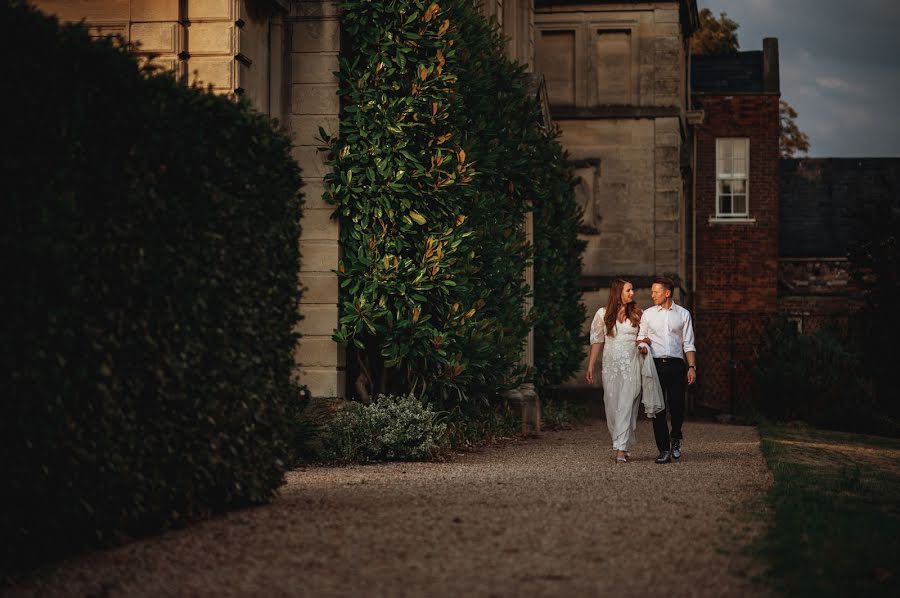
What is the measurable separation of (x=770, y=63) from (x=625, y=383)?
80.0ft

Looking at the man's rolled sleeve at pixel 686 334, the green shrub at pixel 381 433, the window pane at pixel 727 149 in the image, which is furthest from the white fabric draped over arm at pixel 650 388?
the window pane at pixel 727 149

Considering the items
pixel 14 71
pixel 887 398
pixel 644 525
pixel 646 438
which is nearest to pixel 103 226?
pixel 14 71

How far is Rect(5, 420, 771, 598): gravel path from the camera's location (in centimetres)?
553

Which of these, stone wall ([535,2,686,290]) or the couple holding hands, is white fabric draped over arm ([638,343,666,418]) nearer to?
the couple holding hands

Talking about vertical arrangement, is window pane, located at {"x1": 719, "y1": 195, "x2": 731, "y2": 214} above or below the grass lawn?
above

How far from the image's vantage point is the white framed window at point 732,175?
34.0 m

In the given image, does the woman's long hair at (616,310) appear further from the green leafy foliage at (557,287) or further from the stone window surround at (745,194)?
the stone window surround at (745,194)

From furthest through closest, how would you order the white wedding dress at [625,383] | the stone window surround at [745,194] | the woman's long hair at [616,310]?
1. the stone window surround at [745,194]
2. the woman's long hair at [616,310]
3. the white wedding dress at [625,383]

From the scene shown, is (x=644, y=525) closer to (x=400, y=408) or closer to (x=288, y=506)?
(x=288, y=506)

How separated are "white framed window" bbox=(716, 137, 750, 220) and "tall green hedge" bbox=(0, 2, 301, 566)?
2726cm

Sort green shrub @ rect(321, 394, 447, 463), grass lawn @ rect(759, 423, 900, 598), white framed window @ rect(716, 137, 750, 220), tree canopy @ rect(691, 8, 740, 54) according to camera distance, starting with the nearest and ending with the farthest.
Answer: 1. grass lawn @ rect(759, 423, 900, 598)
2. green shrub @ rect(321, 394, 447, 463)
3. white framed window @ rect(716, 137, 750, 220)
4. tree canopy @ rect(691, 8, 740, 54)

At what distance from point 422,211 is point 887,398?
1431 cm

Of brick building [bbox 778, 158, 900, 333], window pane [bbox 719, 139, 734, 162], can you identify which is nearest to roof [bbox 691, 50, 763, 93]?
window pane [bbox 719, 139, 734, 162]

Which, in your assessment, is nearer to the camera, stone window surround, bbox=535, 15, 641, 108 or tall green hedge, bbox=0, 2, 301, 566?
tall green hedge, bbox=0, 2, 301, 566
